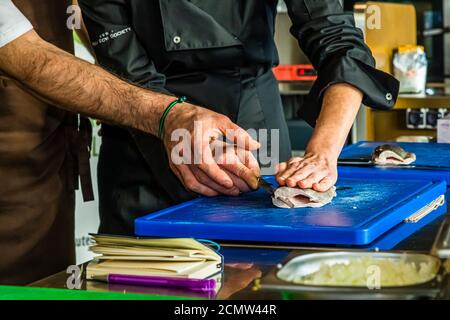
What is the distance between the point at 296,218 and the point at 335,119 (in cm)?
42

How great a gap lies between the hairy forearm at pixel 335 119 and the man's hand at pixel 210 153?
0.54 ft

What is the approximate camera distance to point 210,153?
5.45ft

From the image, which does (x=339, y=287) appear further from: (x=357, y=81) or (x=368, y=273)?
(x=357, y=81)

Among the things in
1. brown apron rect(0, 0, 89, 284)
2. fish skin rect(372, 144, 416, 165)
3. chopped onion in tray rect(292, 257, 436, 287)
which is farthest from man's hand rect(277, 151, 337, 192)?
brown apron rect(0, 0, 89, 284)

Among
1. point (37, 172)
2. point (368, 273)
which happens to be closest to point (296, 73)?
point (37, 172)

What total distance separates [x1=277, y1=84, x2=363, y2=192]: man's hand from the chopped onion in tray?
1.51 feet

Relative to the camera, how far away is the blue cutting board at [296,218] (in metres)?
1.37

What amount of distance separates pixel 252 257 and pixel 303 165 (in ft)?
1.30

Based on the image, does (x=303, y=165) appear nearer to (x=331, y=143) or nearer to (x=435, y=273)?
(x=331, y=143)

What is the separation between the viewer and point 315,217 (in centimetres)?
146

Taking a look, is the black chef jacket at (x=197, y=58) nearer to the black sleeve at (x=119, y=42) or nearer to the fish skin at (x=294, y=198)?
the black sleeve at (x=119, y=42)

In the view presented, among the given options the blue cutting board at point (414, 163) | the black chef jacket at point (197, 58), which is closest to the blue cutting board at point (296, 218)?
the blue cutting board at point (414, 163)
